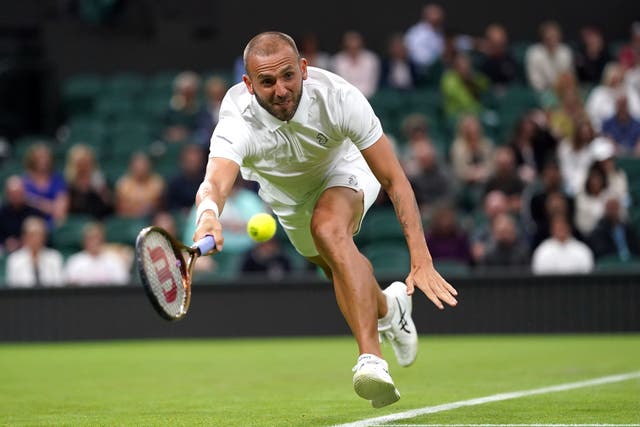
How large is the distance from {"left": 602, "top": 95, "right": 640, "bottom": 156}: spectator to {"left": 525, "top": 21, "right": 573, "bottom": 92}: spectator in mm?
1560

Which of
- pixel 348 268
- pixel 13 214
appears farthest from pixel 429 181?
pixel 348 268

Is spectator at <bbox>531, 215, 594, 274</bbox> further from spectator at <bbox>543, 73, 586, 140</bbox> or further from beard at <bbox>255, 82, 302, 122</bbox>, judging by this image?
beard at <bbox>255, 82, 302, 122</bbox>

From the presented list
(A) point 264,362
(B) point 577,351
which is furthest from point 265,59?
(B) point 577,351

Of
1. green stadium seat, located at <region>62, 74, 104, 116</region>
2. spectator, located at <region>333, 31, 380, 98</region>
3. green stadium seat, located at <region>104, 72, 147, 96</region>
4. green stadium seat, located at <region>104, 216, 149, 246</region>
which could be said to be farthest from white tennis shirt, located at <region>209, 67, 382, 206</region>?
green stadium seat, located at <region>62, 74, 104, 116</region>

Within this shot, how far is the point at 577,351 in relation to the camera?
34.4 ft

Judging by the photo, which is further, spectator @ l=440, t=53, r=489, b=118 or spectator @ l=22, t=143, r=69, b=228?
spectator @ l=440, t=53, r=489, b=118

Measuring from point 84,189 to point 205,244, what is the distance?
1051 cm

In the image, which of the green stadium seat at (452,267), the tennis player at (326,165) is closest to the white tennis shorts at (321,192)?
the tennis player at (326,165)

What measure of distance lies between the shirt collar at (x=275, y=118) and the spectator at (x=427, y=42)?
11.1m

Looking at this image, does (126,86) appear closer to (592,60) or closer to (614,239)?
(592,60)

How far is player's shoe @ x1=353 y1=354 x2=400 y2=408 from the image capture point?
17.7ft

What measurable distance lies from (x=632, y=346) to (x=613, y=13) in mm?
8783

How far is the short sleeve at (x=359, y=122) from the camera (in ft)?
19.5

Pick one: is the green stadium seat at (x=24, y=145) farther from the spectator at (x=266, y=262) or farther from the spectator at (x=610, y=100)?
the spectator at (x=610, y=100)
